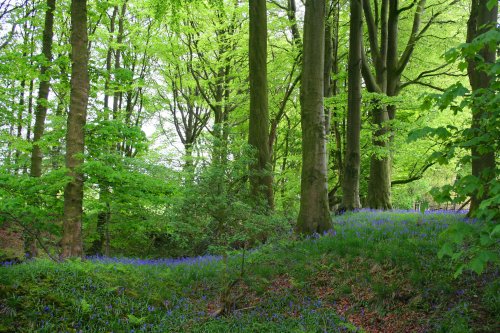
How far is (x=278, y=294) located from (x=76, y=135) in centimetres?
559

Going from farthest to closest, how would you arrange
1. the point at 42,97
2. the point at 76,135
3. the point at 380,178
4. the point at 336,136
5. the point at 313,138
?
the point at 336,136
the point at 380,178
the point at 42,97
the point at 313,138
the point at 76,135

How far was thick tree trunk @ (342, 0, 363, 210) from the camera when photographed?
12445mm

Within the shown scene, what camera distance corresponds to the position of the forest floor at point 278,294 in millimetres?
4812

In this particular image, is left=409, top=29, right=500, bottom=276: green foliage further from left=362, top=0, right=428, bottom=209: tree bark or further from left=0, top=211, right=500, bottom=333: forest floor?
left=362, top=0, right=428, bottom=209: tree bark

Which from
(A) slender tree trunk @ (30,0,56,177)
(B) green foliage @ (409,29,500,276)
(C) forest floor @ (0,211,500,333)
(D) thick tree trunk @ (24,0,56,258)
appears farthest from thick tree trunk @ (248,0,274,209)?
(B) green foliage @ (409,29,500,276)

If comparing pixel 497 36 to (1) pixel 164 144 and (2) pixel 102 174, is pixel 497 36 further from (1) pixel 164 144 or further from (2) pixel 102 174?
(1) pixel 164 144

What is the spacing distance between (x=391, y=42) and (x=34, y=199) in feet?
45.1

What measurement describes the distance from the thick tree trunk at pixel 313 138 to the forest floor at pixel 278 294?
38.6 inches

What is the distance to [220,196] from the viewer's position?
6.52 meters

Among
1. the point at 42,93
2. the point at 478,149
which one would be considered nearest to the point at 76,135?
the point at 42,93

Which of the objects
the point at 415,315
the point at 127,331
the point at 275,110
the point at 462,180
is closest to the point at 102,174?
the point at 127,331

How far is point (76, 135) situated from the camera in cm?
823

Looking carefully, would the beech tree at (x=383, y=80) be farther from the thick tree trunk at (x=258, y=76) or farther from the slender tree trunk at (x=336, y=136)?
the thick tree trunk at (x=258, y=76)

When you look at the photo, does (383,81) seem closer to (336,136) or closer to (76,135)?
(336,136)
